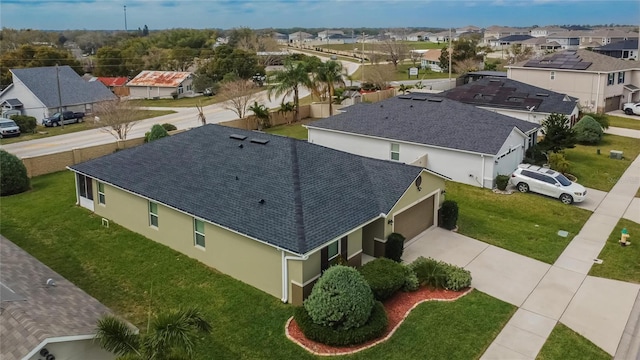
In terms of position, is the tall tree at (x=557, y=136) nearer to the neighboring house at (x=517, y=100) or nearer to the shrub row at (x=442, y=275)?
the neighboring house at (x=517, y=100)

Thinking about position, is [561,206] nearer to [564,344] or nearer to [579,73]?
[564,344]

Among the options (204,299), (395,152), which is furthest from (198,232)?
(395,152)

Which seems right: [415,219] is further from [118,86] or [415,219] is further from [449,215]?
[118,86]

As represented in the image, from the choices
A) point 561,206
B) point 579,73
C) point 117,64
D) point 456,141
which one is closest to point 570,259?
point 561,206

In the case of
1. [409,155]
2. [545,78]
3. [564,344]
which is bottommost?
[564,344]

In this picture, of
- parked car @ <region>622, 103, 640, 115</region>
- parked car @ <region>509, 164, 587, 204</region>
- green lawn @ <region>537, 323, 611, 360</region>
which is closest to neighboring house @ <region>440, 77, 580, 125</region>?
parked car @ <region>622, 103, 640, 115</region>

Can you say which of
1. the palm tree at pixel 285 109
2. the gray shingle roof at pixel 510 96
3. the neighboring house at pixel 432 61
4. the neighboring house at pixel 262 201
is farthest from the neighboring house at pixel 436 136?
the neighboring house at pixel 432 61

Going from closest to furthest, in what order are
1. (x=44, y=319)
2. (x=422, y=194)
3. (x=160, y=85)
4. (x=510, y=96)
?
(x=44, y=319), (x=422, y=194), (x=510, y=96), (x=160, y=85)
